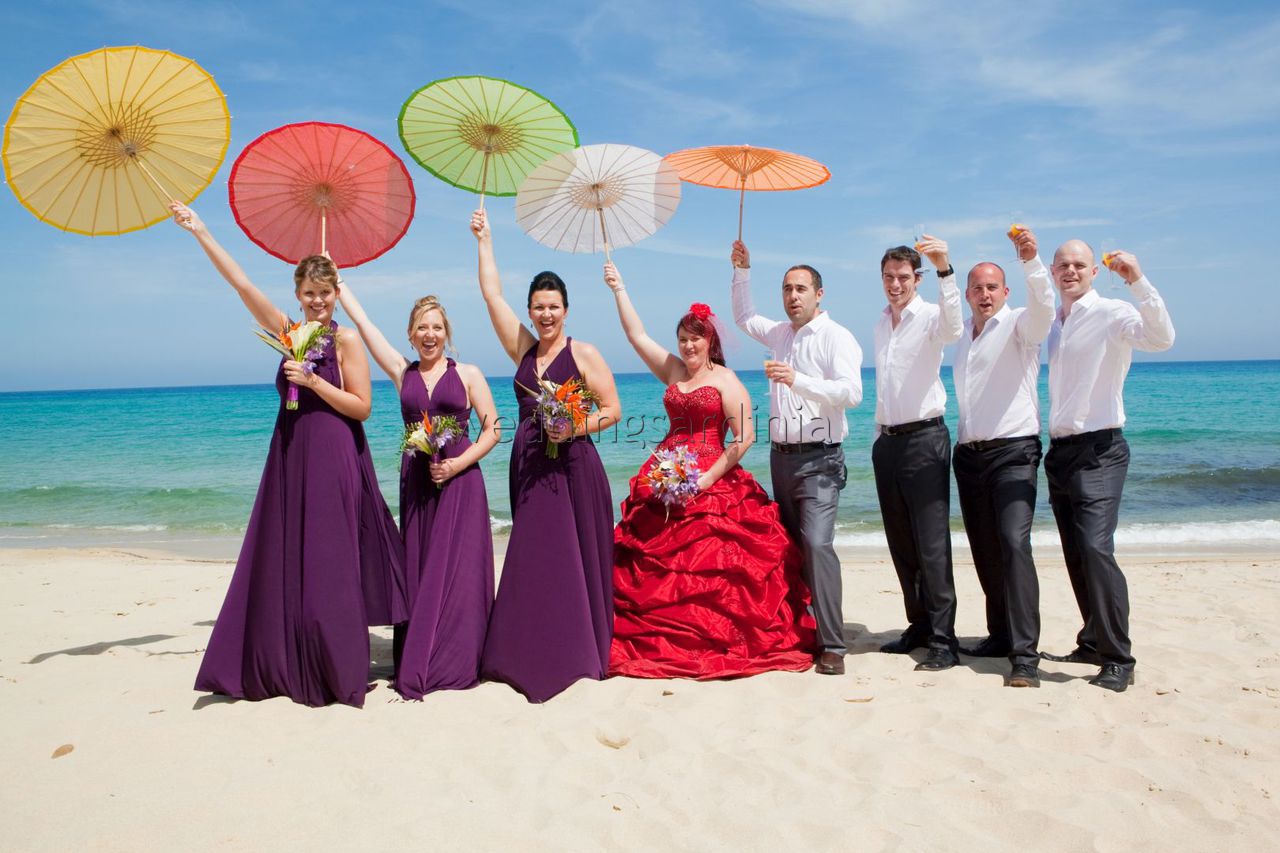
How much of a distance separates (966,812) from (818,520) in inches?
79.6

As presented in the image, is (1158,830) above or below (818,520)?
below

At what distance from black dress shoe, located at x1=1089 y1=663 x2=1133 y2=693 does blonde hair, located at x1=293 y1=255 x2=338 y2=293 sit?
15.2 ft

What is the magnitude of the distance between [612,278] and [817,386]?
1.47 metres

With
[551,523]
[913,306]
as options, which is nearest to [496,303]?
[551,523]

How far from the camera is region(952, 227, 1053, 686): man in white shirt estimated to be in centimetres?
465

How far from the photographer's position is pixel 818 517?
5027 mm

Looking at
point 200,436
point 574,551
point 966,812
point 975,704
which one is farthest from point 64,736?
point 200,436

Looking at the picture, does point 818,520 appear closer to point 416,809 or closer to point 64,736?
point 416,809

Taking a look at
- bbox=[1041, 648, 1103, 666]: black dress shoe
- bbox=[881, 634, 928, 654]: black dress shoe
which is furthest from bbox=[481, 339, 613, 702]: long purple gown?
bbox=[1041, 648, 1103, 666]: black dress shoe

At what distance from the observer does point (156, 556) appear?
10.9 meters

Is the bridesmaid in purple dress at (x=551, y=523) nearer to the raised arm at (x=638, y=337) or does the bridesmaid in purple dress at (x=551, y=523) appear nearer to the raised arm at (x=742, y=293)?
the raised arm at (x=638, y=337)

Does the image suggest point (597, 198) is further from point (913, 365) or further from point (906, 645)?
point (906, 645)

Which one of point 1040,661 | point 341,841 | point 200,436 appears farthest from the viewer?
point 200,436

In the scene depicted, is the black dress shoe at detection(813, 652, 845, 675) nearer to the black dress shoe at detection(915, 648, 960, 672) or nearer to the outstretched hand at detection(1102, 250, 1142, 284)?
the black dress shoe at detection(915, 648, 960, 672)
